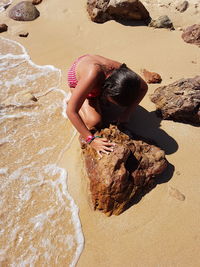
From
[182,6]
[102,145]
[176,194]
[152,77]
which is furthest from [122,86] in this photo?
[182,6]

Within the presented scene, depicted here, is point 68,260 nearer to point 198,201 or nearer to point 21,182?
point 21,182

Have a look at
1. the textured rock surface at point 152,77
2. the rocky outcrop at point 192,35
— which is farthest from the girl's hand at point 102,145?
the rocky outcrop at point 192,35

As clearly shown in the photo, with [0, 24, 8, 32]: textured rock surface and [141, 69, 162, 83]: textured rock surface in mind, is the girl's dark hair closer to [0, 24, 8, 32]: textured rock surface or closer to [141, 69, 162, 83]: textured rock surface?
[141, 69, 162, 83]: textured rock surface

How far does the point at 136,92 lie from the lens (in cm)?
259

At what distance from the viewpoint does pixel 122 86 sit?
248cm

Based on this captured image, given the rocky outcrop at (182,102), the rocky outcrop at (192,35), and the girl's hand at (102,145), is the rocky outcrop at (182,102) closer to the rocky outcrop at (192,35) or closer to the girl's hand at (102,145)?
the girl's hand at (102,145)

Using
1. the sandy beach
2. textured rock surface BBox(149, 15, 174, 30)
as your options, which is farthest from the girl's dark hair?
textured rock surface BBox(149, 15, 174, 30)

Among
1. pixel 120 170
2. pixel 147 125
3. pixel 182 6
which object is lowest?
pixel 147 125

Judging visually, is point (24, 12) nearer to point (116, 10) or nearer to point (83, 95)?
point (116, 10)

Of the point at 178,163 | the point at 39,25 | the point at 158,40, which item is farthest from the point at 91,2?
the point at 178,163

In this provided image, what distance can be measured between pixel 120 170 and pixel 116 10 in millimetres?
3838

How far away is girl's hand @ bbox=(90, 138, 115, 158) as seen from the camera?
2.59m

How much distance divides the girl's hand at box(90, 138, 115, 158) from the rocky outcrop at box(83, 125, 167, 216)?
0.05 meters

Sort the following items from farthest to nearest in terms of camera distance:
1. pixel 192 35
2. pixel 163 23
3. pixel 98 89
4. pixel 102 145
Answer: pixel 163 23, pixel 192 35, pixel 98 89, pixel 102 145
